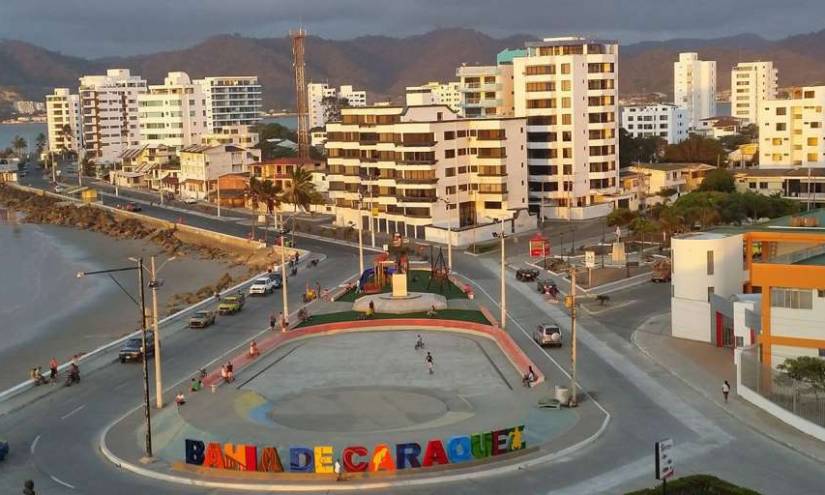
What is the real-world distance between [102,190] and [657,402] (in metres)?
136

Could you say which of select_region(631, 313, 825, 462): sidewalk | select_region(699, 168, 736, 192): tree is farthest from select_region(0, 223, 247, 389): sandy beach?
select_region(699, 168, 736, 192): tree

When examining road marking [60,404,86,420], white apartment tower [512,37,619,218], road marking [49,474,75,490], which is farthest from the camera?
white apartment tower [512,37,619,218]

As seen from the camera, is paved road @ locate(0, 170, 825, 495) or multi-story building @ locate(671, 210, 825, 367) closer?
paved road @ locate(0, 170, 825, 495)

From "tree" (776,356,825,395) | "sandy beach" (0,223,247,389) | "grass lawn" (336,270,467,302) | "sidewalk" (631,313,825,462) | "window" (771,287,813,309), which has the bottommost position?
"sandy beach" (0,223,247,389)

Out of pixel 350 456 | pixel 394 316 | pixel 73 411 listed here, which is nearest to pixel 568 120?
pixel 394 316

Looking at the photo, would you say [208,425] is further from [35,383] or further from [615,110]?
[615,110]

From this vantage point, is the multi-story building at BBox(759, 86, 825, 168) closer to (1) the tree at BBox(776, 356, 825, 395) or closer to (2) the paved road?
(2) the paved road

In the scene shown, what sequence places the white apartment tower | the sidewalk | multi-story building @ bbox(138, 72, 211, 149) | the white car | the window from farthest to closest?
multi-story building @ bbox(138, 72, 211, 149), the white apartment tower, the white car, the window, the sidewalk

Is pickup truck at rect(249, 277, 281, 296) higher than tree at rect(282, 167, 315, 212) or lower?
lower

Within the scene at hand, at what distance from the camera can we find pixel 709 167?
133625 millimetres

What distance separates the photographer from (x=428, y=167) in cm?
9956

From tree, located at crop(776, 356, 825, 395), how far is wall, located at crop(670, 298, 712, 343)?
15.1m

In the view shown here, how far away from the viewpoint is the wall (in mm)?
53875

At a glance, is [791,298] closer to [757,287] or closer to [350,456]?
[757,287]
